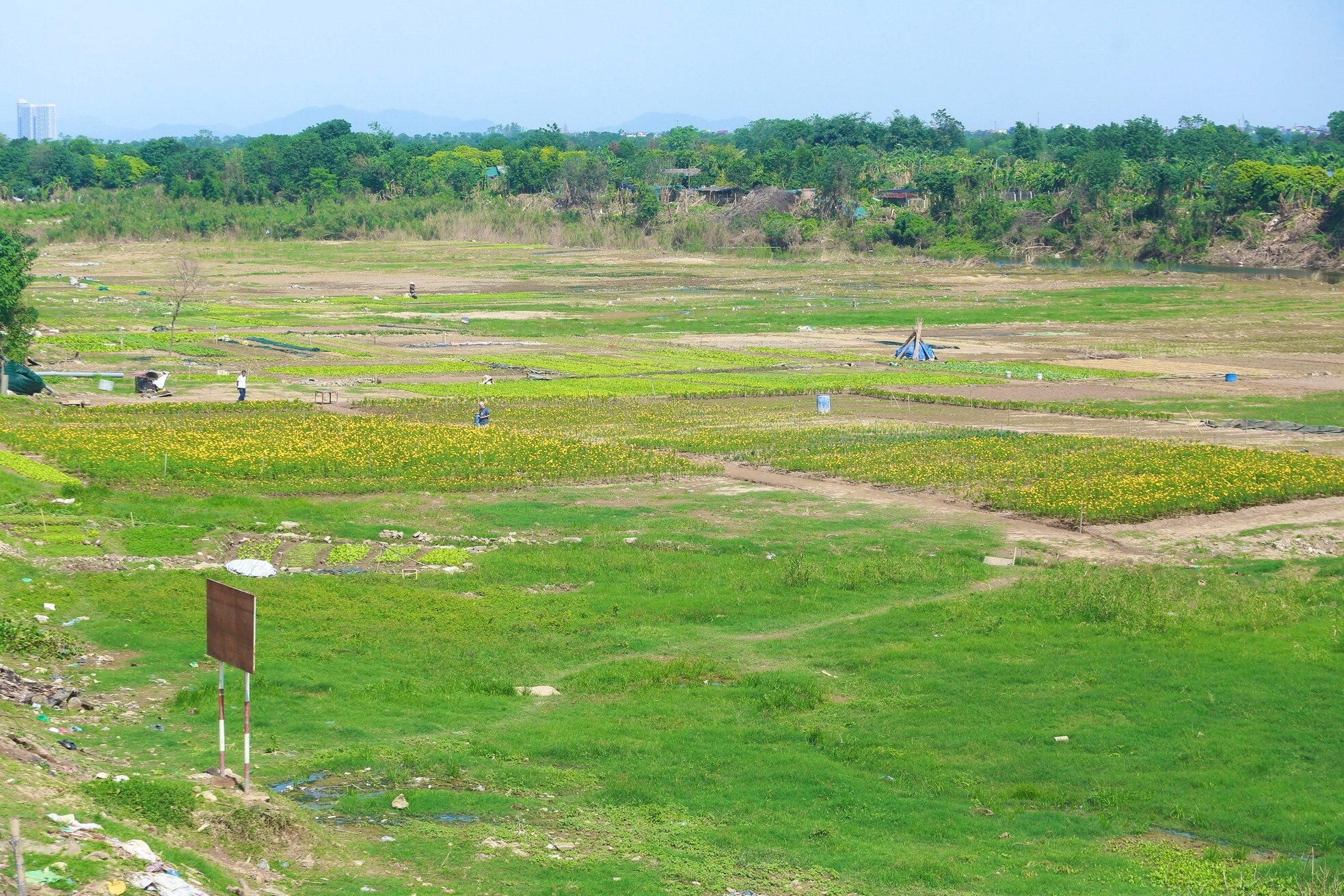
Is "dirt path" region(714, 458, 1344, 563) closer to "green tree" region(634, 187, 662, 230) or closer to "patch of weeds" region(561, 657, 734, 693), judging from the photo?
"patch of weeds" region(561, 657, 734, 693)

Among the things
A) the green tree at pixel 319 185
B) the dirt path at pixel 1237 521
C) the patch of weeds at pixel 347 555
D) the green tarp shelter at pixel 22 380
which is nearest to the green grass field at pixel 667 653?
the patch of weeds at pixel 347 555

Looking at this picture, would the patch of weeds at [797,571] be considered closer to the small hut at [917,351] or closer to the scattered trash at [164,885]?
the scattered trash at [164,885]

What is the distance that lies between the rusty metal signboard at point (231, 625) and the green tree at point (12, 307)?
1563 inches

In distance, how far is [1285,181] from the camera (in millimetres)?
148375

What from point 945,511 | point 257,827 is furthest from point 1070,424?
point 257,827

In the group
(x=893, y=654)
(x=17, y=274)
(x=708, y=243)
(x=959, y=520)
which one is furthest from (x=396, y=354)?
(x=708, y=243)

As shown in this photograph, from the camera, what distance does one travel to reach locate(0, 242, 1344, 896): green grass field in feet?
47.8

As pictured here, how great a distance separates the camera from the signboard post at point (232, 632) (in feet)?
45.7

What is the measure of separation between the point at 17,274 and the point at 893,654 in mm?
40373

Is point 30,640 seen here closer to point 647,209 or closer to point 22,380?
point 22,380

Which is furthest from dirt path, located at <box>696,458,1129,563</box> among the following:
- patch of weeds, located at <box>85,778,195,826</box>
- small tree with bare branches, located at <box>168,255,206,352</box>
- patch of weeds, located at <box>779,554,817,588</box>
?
small tree with bare branches, located at <box>168,255,206,352</box>

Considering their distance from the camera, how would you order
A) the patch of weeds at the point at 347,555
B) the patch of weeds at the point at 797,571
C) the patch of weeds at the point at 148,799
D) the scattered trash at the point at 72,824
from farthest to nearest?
the patch of weeds at the point at 347,555, the patch of weeds at the point at 797,571, the patch of weeds at the point at 148,799, the scattered trash at the point at 72,824

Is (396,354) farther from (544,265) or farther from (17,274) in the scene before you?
(544,265)

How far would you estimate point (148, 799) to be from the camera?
13.7m
